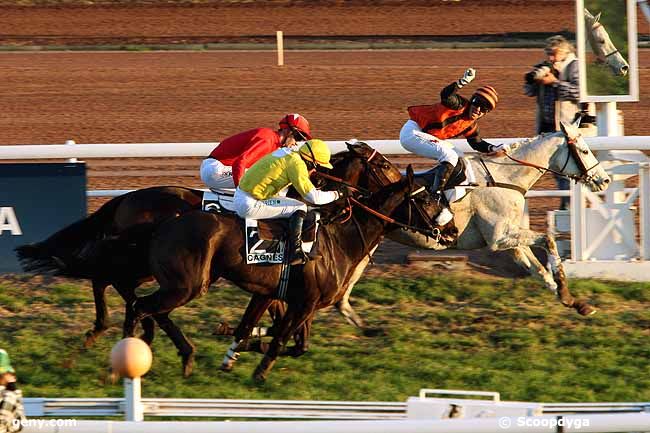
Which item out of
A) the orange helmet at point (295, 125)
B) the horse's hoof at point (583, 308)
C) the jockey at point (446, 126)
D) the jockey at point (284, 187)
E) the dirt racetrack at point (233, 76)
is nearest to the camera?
the jockey at point (284, 187)

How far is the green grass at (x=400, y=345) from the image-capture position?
28.4ft

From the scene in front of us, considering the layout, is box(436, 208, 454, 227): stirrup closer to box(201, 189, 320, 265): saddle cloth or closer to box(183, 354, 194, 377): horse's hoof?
box(201, 189, 320, 265): saddle cloth

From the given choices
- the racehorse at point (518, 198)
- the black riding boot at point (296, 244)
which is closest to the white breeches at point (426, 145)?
the racehorse at point (518, 198)

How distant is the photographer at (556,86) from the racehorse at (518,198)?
44.6 inches

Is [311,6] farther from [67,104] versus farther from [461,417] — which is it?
[461,417]

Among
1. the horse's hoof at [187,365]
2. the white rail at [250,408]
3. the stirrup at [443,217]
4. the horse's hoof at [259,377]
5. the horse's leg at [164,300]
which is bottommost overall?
the horse's hoof at [259,377]

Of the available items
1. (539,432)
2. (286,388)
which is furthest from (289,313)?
(539,432)

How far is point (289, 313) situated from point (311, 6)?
19963mm

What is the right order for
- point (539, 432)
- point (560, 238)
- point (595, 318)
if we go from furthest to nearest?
1. point (560, 238)
2. point (595, 318)
3. point (539, 432)

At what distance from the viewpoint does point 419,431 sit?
216 inches

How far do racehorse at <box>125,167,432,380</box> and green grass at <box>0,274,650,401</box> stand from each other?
1.38 ft

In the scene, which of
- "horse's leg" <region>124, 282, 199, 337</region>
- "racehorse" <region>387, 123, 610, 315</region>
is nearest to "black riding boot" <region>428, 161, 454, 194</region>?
"racehorse" <region>387, 123, 610, 315</region>

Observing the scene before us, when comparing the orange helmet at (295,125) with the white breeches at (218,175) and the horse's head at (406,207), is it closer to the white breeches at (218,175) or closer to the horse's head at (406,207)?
the white breeches at (218,175)

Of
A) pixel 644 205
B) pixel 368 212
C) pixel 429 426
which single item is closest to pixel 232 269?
pixel 368 212
